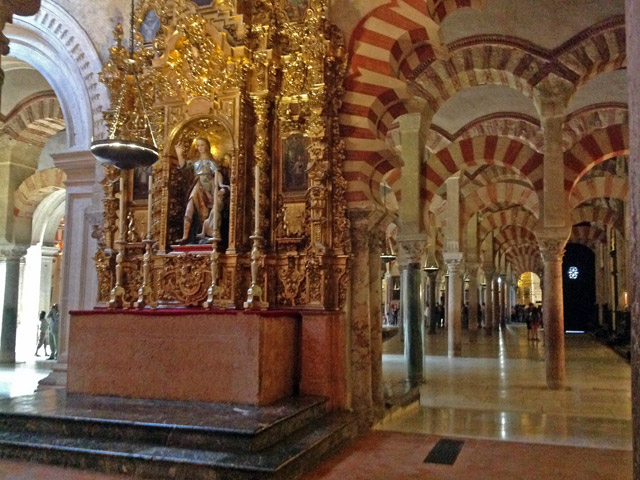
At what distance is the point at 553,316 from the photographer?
8.05 m

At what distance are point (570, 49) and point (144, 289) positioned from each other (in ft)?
19.6

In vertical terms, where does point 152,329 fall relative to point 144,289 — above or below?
below

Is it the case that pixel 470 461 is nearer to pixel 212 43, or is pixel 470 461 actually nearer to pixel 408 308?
pixel 212 43

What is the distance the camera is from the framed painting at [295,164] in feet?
16.8

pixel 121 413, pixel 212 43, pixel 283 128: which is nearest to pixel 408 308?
pixel 283 128

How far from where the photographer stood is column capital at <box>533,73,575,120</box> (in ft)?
25.6

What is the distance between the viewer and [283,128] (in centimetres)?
Result: 518

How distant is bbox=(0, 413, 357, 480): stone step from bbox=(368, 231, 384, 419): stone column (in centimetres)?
138

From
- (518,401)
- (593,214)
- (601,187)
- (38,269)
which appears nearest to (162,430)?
(518,401)

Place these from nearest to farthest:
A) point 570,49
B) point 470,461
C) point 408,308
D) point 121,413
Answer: point 121,413 < point 470,461 < point 570,49 < point 408,308

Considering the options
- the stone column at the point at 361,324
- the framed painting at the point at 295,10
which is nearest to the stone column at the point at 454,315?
the stone column at the point at 361,324

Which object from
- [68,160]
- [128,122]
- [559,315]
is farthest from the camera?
[559,315]

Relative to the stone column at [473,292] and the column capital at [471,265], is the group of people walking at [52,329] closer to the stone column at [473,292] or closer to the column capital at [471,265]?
the column capital at [471,265]

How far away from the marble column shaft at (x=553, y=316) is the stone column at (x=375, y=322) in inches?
137
